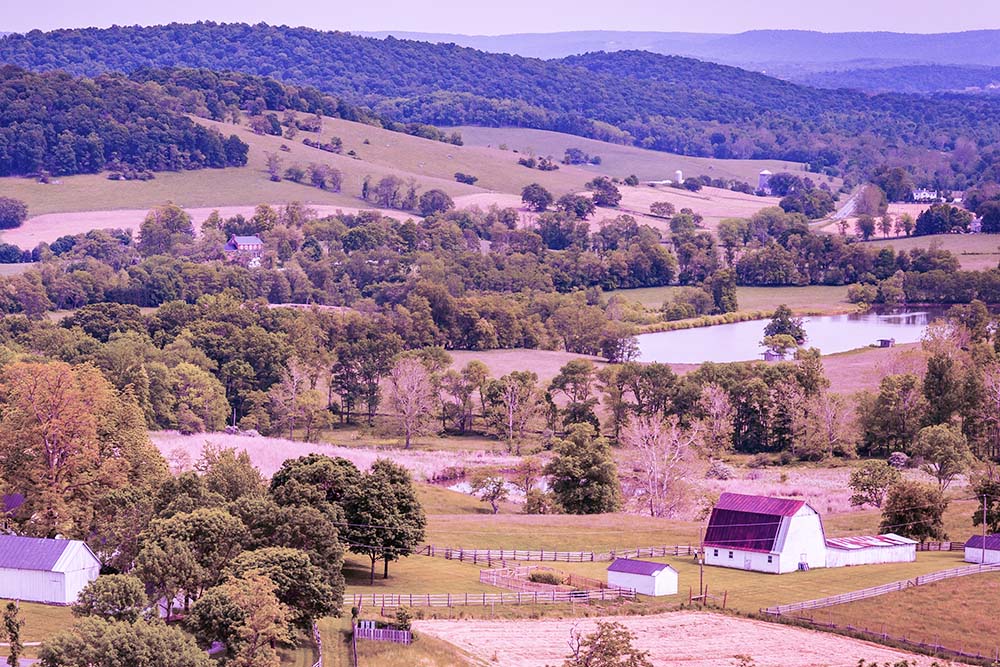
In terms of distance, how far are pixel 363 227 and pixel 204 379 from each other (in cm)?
7765

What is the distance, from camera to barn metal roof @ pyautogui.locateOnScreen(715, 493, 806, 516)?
193ft

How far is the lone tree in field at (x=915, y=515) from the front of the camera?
62938 mm

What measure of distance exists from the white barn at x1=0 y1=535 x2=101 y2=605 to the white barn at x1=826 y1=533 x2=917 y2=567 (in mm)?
27428

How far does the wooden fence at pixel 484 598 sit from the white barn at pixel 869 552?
33.7ft

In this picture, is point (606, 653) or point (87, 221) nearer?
point (606, 653)

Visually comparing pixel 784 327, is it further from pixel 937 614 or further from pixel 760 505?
pixel 937 614

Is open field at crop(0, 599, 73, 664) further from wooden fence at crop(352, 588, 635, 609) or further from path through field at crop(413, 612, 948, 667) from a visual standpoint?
path through field at crop(413, 612, 948, 667)

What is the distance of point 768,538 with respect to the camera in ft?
192

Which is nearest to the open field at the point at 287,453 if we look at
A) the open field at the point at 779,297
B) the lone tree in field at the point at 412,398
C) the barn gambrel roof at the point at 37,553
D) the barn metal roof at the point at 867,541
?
the lone tree in field at the point at 412,398

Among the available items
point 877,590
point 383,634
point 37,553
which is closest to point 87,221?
point 37,553

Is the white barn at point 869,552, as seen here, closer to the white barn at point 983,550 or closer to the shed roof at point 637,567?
the white barn at point 983,550

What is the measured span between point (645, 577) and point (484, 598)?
6026mm

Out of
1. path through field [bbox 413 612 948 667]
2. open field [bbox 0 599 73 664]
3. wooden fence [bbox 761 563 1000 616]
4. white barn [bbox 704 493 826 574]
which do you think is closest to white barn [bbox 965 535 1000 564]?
wooden fence [bbox 761 563 1000 616]

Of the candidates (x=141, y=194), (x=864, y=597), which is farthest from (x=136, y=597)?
(x=141, y=194)
